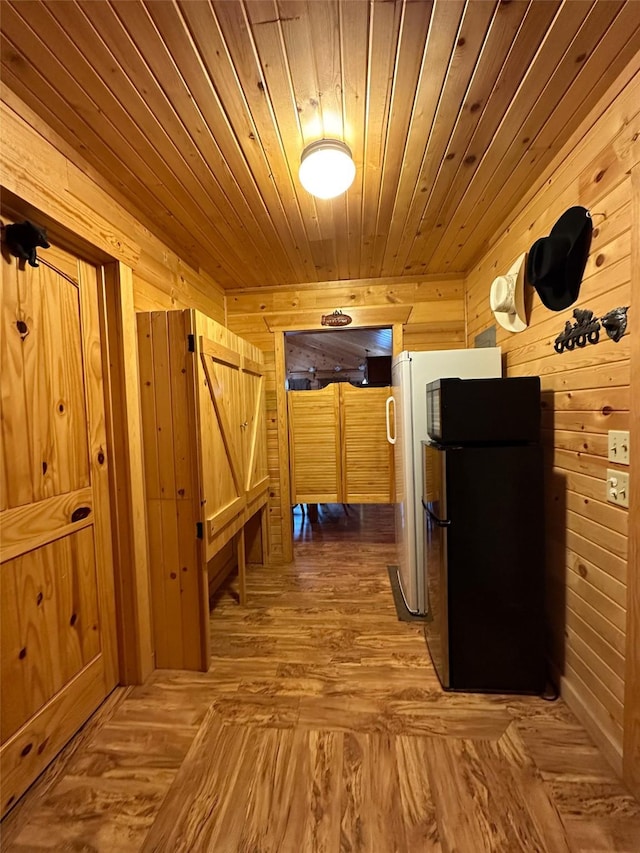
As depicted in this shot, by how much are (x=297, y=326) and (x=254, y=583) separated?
2202 mm

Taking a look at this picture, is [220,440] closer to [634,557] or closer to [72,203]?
[72,203]

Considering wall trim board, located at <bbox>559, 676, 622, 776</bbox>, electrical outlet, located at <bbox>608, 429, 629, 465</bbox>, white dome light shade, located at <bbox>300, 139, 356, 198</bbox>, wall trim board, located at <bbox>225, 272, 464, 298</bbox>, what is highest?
wall trim board, located at <bbox>225, 272, 464, 298</bbox>

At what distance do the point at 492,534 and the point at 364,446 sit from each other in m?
1.88

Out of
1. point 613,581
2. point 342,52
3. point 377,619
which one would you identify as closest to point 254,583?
point 377,619

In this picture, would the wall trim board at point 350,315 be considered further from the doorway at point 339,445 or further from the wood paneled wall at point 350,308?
the doorway at point 339,445

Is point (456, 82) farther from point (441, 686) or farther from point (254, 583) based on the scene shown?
point (254, 583)

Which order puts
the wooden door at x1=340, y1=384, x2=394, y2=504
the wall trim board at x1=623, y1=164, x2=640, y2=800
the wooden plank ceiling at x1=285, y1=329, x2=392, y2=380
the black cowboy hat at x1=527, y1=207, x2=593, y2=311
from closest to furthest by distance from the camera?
the wall trim board at x1=623, y1=164, x2=640, y2=800 < the black cowboy hat at x1=527, y1=207, x2=593, y2=311 < the wooden door at x1=340, y1=384, x2=394, y2=504 < the wooden plank ceiling at x1=285, y1=329, x2=392, y2=380

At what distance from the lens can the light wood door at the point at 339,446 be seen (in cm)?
336

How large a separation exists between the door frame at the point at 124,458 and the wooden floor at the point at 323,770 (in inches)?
9.8

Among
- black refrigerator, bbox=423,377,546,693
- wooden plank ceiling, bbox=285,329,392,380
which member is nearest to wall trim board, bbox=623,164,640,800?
black refrigerator, bbox=423,377,546,693

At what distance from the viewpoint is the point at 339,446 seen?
134 inches

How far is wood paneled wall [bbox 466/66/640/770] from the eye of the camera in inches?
47.4

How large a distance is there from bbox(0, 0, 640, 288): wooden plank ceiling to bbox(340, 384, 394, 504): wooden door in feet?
5.64

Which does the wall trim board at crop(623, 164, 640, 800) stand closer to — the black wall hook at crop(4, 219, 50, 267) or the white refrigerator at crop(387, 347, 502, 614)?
the white refrigerator at crop(387, 347, 502, 614)
